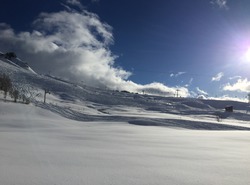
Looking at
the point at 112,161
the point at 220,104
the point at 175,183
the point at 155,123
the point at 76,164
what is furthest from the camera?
the point at 220,104

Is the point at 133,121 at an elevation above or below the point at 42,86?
below

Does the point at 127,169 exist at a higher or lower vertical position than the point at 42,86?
lower

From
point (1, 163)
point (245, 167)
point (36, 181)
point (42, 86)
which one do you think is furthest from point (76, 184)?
point (42, 86)

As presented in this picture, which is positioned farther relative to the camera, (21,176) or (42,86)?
(42,86)

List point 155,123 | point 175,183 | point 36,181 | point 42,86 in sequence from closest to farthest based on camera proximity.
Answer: point 36,181 → point 175,183 → point 155,123 → point 42,86

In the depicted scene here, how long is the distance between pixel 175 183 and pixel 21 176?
2968 millimetres

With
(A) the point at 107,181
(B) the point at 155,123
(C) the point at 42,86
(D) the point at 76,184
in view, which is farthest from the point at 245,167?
(C) the point at 42,86

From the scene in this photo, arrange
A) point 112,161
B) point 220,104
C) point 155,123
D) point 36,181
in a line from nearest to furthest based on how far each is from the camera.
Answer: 1. point 36,181
2. point 112,161
3. point 155,123
4. point 220,104

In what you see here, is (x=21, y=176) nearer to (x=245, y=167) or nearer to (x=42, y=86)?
(x=245, y=167)

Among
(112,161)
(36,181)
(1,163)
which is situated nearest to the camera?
(36,181)

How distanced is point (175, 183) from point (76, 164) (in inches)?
104

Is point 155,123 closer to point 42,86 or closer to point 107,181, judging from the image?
point 107,181

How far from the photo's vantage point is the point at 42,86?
4437 inches

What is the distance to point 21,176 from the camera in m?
5.86
